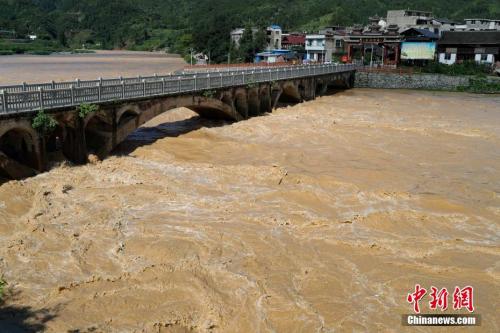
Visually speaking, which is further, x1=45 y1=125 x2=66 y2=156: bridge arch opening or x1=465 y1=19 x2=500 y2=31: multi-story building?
x1=465 y1=19 x2=500 y2=31: multi-story building

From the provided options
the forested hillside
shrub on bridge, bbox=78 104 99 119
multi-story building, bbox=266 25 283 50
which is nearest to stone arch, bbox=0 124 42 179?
shrub on bridge, bbox=78 104 99 119

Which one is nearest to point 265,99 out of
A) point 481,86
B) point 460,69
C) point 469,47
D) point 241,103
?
point 241,103

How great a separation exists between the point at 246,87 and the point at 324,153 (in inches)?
462

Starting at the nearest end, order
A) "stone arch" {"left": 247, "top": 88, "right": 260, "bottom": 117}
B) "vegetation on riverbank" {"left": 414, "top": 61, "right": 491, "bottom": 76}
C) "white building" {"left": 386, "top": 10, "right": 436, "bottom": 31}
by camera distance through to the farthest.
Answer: "stone arch" {"left": 247, "top": 88, "right": 260, "bottom": 117} → "vegetation on riverbank" {"left": 414, "top": 61, "right": 491, "bottom": 76} → "white building" {"left": 386, "top": 10, "right": 436, "bottom": 31}

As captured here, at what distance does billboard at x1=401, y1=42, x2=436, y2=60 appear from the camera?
73125 mm

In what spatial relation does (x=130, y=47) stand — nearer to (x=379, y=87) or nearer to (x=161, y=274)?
(x=379, y=87)

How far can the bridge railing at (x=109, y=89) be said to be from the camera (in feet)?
63.1

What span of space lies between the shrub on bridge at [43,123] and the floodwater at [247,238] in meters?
1.88

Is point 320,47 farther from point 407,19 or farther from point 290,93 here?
point 290,93

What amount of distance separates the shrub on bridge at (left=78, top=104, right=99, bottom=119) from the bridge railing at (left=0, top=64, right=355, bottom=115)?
27cm

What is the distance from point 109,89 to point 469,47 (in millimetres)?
63050

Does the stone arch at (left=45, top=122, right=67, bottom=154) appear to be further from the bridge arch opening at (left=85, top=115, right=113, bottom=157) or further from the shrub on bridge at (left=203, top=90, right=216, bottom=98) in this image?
the shrub on bridge at (left=203, top=90, right=216, bottom=98)

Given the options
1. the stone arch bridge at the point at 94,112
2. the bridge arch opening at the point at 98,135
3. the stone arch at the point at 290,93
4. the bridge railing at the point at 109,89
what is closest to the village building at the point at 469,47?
the stone arch at the point at 290,93

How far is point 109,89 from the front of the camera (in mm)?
23328
